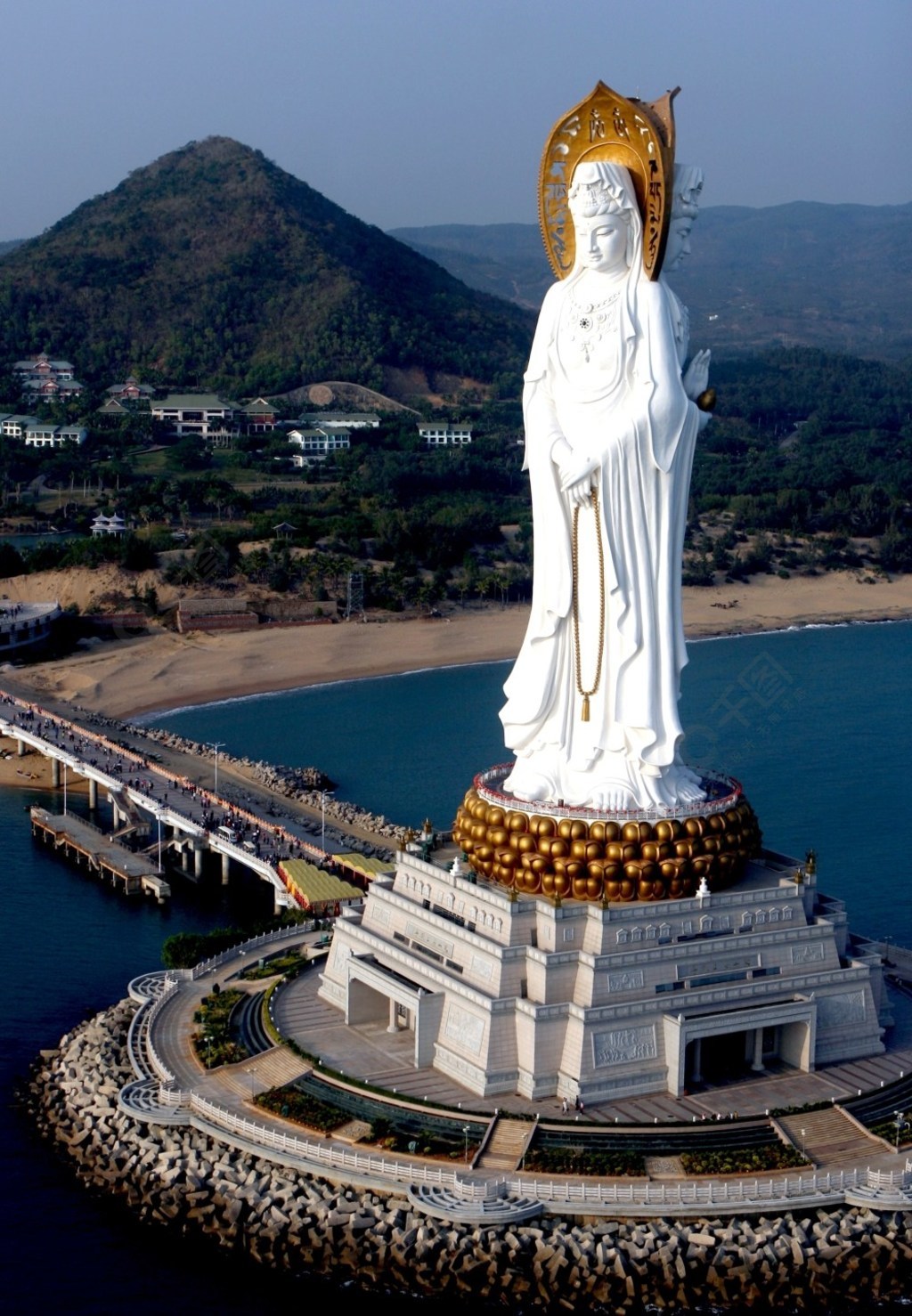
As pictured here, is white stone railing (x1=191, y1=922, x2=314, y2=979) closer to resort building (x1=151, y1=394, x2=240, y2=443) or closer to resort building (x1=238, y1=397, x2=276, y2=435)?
resort building (x1=151, y1=394, x2=240, y2=443)

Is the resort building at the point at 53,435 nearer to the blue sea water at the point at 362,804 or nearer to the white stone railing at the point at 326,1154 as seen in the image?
the blue sea water at the point at 362,804

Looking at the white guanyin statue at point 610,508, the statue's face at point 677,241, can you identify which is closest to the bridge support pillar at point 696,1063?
the white guanyin statue at point 610,508

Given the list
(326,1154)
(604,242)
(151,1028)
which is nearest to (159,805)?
(151,1028)

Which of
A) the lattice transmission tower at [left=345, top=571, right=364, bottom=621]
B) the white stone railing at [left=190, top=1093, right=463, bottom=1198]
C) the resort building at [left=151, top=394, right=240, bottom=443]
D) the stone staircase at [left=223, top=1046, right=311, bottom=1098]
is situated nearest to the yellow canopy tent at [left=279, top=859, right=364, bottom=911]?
the stone staircase at [left=223, top=1046, right=311, bottom=1098]

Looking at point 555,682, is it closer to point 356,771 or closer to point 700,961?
point 700,961

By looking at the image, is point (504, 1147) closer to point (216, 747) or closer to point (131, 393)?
point (216, 747)
